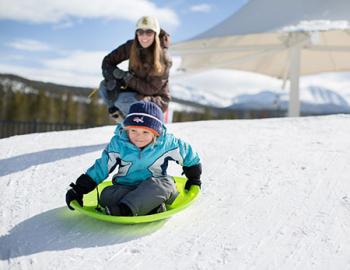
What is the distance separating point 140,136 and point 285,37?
8.21 metres

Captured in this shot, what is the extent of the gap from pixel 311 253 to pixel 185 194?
88 centimetres

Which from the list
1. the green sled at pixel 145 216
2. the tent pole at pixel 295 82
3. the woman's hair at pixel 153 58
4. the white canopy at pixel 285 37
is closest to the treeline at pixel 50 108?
the white canopy at pixel 285 37

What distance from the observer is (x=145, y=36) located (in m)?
3.56

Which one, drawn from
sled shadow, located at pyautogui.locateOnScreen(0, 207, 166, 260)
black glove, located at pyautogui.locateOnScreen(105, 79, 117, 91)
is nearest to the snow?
sled shadow, located at pyautogui.locateOnScreen(0, 207, 166, 260)

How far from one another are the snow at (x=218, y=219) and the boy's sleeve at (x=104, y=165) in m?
0.25

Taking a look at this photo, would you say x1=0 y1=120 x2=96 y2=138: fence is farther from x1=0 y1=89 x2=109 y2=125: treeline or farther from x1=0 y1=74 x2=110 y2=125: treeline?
x1=0 y1=89 x2=109 y2=125: treeline

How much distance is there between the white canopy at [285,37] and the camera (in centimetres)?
817

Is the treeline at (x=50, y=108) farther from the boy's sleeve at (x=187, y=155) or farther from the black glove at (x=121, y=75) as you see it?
the boy's sleeve at (x=187, y=155)

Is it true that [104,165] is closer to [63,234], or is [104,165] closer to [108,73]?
[63,234]

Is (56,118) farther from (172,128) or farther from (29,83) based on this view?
(172,128)

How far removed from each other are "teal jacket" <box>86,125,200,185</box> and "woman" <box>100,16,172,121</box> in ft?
4.44

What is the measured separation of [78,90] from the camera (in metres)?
21.2

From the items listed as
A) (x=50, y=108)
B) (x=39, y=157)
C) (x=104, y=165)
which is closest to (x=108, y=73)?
(x=39, y=157)

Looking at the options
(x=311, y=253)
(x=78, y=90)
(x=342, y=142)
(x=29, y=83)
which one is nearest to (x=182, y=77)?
(x=342, y=142)
